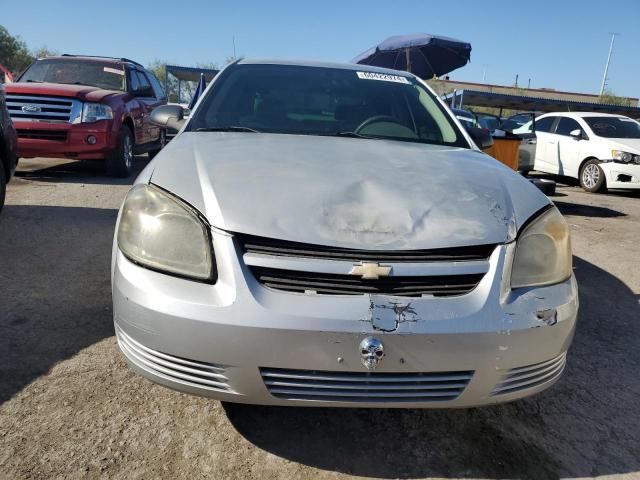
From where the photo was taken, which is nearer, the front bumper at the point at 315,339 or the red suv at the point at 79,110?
the front bumper at the point at 315,339

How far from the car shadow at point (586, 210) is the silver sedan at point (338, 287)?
579cm

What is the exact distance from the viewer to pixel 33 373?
2.25m

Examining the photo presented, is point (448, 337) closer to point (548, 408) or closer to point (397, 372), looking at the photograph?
point (397, 372)

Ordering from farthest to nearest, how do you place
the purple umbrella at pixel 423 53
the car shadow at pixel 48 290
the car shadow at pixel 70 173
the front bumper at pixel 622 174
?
the purple umbrella at pixel 423 53 → the front bumper at pixel 622 174 → the car shadow at pixel 70 173 → the car shadow at pixel 48 290

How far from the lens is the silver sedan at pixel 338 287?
4.96 ft

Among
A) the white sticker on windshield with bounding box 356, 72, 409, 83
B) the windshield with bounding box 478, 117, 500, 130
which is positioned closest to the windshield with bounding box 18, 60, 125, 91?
the white sticker on windshield with bounding box 356, 72, 409, 83

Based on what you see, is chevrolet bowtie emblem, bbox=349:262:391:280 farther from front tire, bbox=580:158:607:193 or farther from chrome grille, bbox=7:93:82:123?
front tire, bbox=580:158:607:193

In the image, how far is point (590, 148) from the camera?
9.66 meters

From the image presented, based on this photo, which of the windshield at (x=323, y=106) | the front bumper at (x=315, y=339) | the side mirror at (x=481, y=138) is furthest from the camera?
the side mirror at (x=481, y=138)

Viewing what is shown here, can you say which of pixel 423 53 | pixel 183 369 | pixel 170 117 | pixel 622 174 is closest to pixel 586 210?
pixel 622 174

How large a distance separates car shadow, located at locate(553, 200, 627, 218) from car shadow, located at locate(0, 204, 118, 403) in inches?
231

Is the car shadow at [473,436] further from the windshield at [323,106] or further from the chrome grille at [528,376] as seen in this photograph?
the windshield at [323,106]

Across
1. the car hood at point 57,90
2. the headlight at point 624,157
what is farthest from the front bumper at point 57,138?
the headlight at point 624,157

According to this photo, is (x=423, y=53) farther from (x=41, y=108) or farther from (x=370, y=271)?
(x=370, y=271)
